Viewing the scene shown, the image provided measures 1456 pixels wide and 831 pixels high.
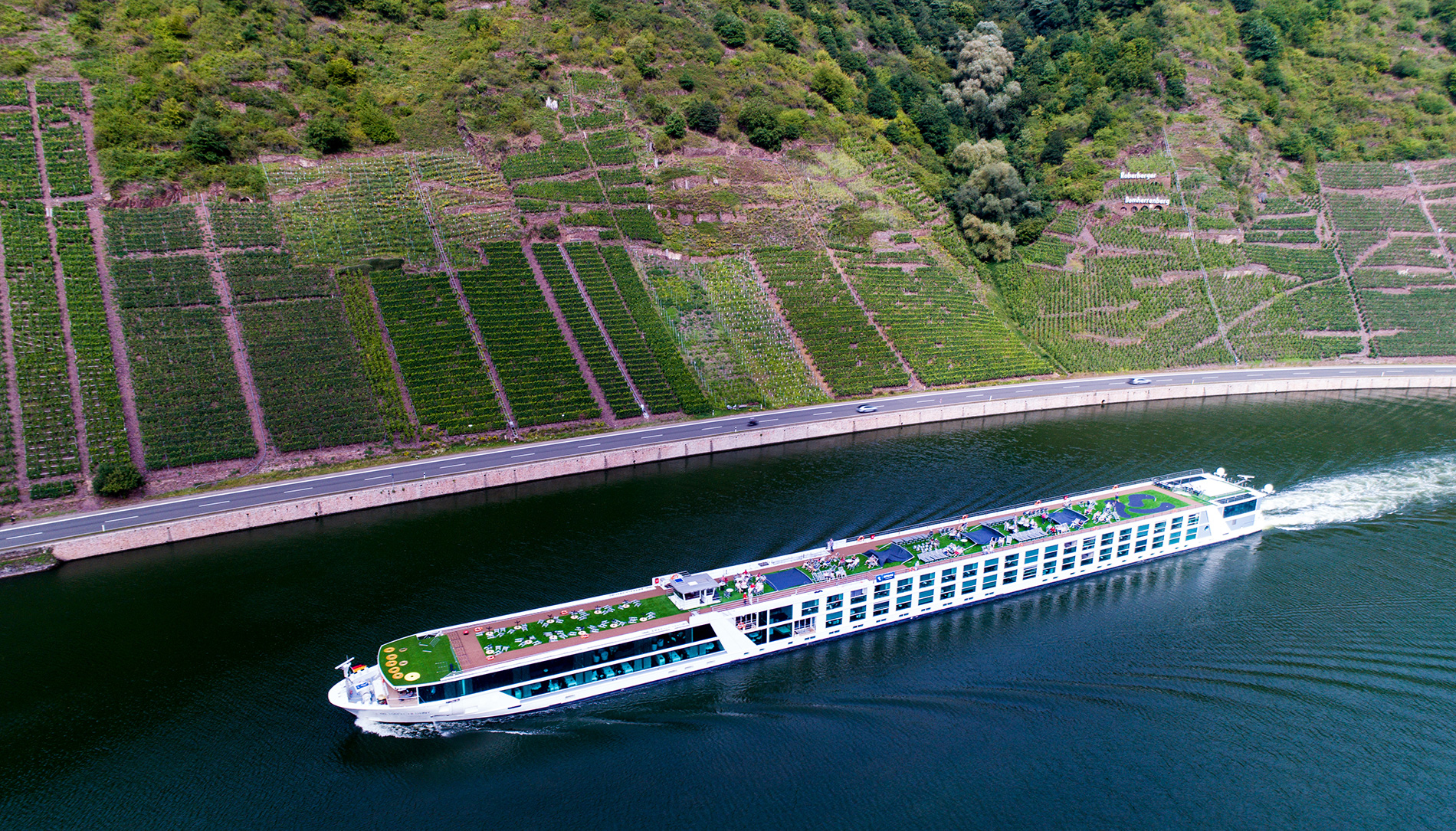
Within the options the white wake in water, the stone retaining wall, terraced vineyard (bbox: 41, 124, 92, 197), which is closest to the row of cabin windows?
the white wake in water

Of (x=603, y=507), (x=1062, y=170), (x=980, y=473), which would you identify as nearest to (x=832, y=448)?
(x=980, y=473)

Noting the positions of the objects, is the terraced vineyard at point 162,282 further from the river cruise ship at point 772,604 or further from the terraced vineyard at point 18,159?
the river cruise ship at point 772,604

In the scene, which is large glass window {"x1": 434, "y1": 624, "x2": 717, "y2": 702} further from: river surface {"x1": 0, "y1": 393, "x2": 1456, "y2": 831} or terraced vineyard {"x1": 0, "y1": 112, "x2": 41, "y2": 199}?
terraced vineyard {"x1": 0, "y1": 112, "x2": 41, "y2": 199}

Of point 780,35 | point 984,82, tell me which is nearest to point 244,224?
point 780,35

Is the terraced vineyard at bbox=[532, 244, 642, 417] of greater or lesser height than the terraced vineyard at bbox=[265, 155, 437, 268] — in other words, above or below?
below

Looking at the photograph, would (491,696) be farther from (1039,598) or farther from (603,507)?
(1039,598)

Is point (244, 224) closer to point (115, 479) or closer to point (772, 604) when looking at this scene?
point (115, 479)
